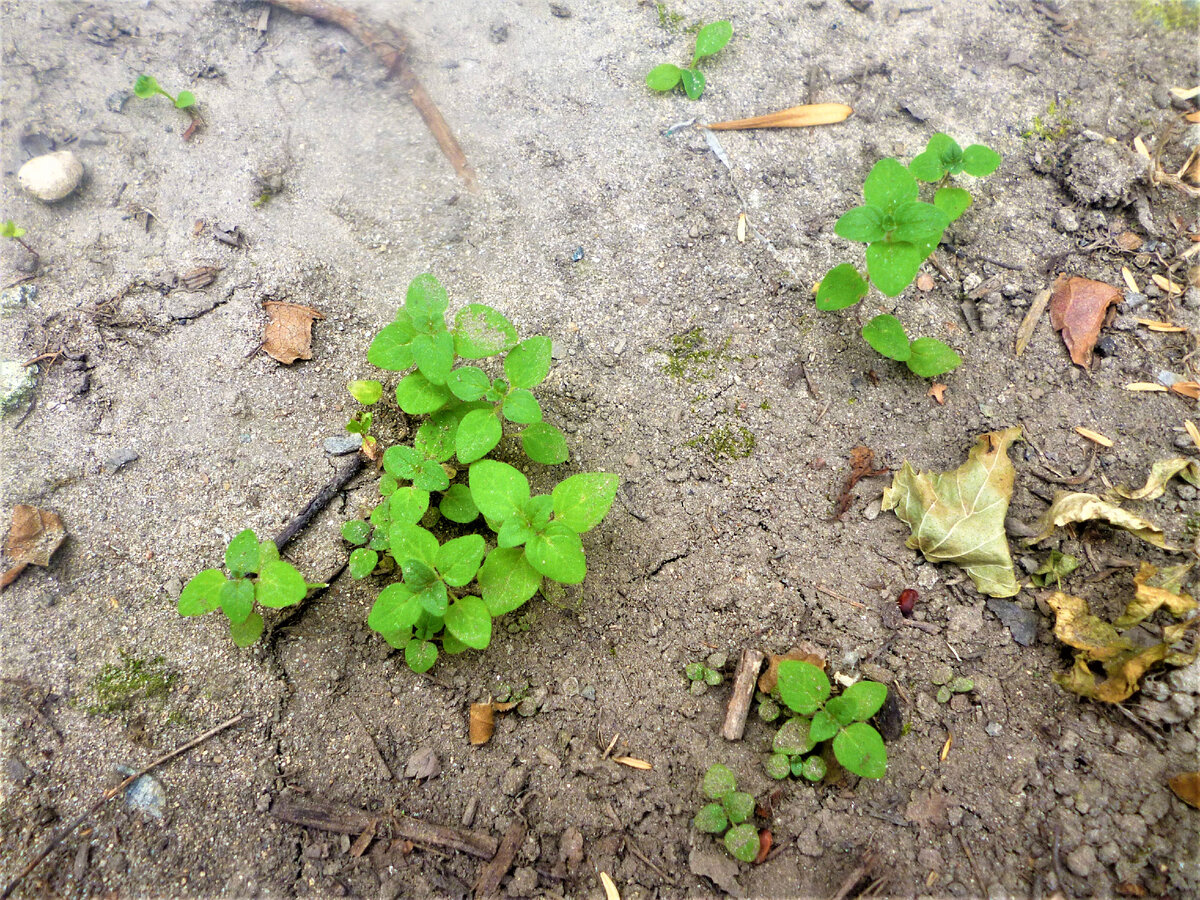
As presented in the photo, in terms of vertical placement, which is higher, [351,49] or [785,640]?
[351,49]

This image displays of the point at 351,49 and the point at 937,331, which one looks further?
the point at 351,49

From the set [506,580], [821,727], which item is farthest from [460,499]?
[821,727]

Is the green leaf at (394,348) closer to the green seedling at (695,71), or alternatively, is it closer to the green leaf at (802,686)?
the green leaf at (802,686)

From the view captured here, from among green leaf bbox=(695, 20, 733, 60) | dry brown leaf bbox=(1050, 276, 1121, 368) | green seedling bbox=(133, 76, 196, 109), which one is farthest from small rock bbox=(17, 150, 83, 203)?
dry brown leaf bbox=(1050, 276, 1121, 368)

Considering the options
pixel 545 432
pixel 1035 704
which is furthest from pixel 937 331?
pixel 545 432

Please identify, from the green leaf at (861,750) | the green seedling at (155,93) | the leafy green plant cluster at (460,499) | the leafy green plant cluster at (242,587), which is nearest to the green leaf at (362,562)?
the leafy green plant cluster at (460,499)

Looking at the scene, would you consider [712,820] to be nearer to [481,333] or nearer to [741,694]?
[741,694]

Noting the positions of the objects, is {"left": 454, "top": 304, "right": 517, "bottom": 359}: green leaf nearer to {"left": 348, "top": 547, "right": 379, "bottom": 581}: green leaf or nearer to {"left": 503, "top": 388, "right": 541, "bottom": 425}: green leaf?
{"left": 503, "top": 388, "right": 541, "bottom": 425}: green leaf

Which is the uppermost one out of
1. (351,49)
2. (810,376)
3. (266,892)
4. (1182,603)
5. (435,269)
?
(351,49)

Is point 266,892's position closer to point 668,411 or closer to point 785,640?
point 785,640
